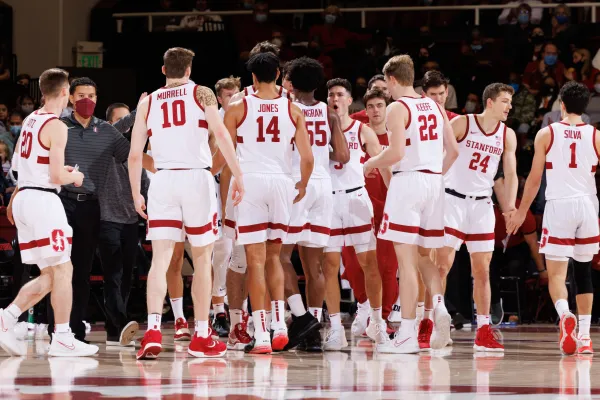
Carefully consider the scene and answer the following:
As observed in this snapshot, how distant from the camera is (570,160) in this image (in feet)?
30.9

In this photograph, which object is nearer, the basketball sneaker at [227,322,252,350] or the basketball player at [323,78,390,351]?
the basketball sneaker at [227,322,252,350]

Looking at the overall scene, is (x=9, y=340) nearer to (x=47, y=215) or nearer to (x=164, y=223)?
(x=47, y=215)

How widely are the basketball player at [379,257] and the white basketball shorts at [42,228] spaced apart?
3.42 meters

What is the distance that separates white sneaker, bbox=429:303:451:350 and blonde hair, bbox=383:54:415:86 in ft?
5.97

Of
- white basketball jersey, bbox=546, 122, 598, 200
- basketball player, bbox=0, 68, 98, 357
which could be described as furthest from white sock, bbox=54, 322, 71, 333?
white basketball jersey, bbox=546, 122, 598, 200

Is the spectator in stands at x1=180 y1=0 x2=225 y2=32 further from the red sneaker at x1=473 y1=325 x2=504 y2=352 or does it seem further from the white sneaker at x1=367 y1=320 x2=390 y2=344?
the red sneaker at x1=473 y1=325 x2=504 y2=352

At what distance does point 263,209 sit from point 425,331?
6.25 ft

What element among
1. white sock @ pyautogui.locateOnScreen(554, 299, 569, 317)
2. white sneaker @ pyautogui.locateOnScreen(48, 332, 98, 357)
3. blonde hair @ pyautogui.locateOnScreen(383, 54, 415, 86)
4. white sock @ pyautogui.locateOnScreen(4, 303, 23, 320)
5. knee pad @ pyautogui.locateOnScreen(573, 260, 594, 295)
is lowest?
white sneaker @ pyautogui.locateOnScreen(48, 332, 98, 357)

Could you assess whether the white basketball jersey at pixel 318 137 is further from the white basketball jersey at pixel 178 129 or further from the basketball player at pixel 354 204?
the white basketball jersey at pixel 178 129

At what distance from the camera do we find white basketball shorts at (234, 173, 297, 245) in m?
8.69

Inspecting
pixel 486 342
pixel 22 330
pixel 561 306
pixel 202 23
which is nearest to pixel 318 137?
pixel 486 342

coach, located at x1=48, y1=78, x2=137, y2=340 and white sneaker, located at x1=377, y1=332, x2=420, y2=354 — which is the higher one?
coach, located at x1=48, y1=78, x2=137, y2=340

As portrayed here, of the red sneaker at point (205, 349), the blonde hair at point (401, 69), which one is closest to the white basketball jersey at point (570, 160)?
the blonde hair at point (401, 69)

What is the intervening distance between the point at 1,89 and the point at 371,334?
36.0 feet
